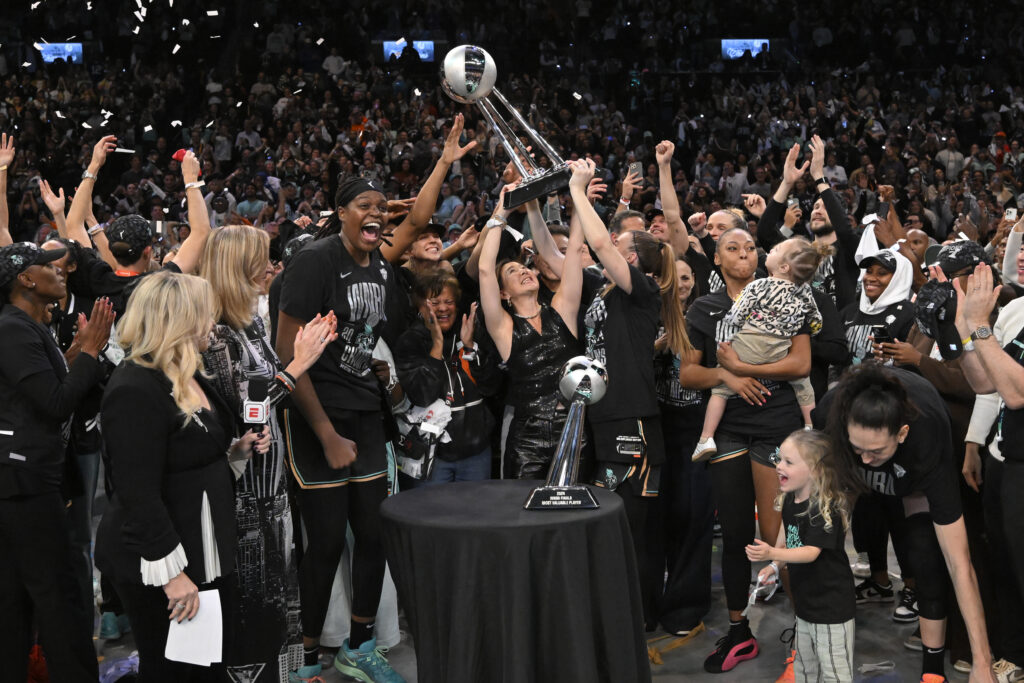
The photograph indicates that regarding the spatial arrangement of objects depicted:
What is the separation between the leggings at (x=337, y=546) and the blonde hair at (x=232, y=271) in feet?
2.51

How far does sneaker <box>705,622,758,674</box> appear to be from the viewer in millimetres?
4059

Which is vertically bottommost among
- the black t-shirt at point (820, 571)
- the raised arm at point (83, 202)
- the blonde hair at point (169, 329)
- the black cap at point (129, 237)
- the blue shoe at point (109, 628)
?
the blue shoe at point (109, 628)

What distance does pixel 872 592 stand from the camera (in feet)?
15.9

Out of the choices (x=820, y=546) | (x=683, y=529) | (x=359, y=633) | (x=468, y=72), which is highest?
(x=468, y=72)

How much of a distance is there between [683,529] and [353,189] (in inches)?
83.6

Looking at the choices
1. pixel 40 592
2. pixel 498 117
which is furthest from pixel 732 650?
pixel 40 592

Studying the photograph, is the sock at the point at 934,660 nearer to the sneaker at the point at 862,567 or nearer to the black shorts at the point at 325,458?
the sneaker at the point at 862,567

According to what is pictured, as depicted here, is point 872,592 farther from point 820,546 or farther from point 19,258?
point 19,258

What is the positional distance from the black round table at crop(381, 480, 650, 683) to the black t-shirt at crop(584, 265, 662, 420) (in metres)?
0.96

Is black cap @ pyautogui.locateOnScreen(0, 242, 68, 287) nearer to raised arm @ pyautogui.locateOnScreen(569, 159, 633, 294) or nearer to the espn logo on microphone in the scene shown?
the espn logo on microphone

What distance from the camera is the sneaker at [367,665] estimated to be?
384 cm

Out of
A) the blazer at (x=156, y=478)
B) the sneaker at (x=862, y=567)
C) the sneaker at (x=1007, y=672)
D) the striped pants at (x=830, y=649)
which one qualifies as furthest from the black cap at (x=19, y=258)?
the sneaker at (x=862, y=567)

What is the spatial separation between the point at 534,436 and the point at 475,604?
1.25 m

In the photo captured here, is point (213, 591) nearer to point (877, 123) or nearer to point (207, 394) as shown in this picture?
point (207, 394)
